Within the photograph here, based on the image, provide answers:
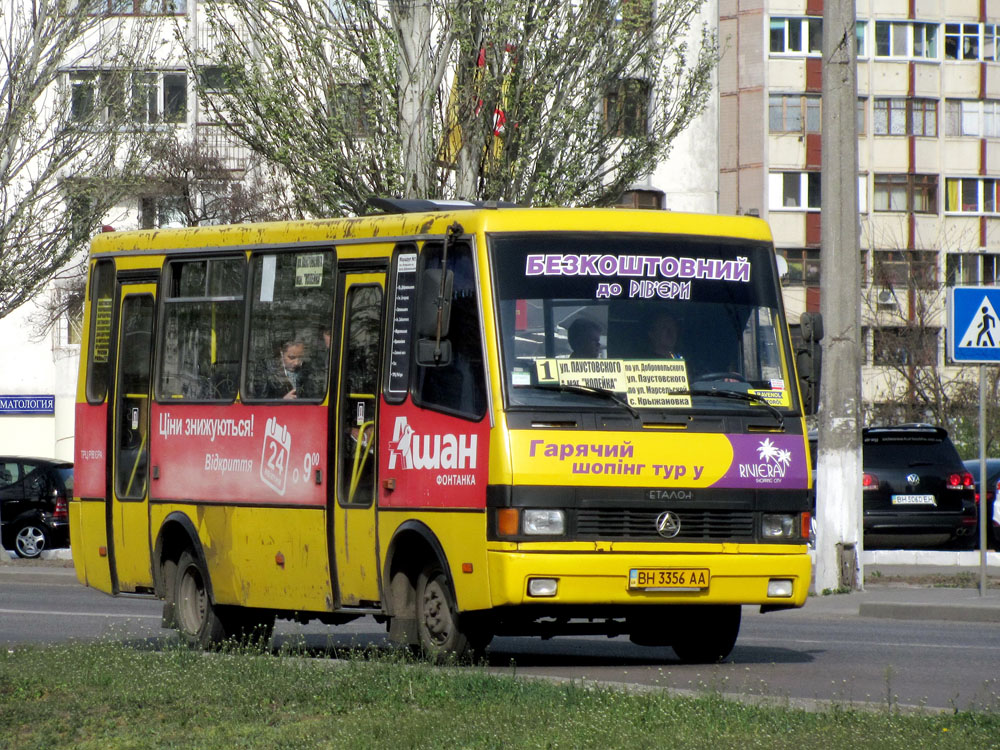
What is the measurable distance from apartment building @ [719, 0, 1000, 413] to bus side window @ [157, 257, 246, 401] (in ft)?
179

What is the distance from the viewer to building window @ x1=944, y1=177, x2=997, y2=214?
72.1m

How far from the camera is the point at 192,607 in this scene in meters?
14.1

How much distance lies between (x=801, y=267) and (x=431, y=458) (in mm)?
60032

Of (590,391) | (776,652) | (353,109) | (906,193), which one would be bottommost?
(776,652)

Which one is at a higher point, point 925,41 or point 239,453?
point 925,41

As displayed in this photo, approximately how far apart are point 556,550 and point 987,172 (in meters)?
64.3

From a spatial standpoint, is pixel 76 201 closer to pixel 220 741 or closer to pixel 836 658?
pixel 836 658

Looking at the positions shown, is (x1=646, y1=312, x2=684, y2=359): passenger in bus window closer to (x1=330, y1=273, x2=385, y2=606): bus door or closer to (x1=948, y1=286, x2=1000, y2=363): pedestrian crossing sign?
(x1=330, y1=273, x2=385, y2=606): bus door

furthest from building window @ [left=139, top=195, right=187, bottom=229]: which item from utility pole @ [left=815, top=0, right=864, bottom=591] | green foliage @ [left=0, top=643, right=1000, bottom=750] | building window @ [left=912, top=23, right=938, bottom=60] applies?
building window @ [left=912, top=23, right=938, bottom=60]

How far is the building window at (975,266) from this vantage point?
233ft

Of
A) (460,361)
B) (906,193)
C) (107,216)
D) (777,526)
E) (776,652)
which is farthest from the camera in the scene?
(906,193)

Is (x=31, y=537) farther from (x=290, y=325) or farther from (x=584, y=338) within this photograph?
(x=584, y=338)

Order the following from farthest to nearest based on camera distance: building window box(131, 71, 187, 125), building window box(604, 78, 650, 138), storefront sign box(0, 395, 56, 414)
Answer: storefront sign box(0, 395, 56, 414) → building window box(131, 71, 187, 125) → building window box(604, 78, 650, 138)

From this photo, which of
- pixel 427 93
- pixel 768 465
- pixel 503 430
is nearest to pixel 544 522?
pixel 503 430
